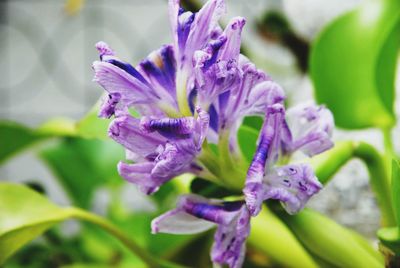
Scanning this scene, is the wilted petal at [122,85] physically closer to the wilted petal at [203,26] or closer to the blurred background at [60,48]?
the wilted petal at [203,26]

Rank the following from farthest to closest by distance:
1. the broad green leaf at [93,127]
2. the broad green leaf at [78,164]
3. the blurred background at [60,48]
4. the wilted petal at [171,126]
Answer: the blurred background at [60,48], the broad green leaf at [78,164], the broad green leaf at [93,127], the wilted petal at [171,126]

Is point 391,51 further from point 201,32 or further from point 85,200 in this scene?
point 85,200

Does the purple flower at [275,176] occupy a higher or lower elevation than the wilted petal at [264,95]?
lower

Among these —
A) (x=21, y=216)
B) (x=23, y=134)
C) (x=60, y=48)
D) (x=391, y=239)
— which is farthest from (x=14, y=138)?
(x=60, y=48)

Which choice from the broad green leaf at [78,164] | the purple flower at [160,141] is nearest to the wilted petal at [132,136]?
the purple flower at [160,141]

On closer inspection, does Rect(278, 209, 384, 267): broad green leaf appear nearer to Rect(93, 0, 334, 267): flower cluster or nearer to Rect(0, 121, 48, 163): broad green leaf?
Rect(93, 0, 334, 267): flower cluster

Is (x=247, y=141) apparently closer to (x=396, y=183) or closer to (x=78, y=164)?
Result: (x=396, y=183)
